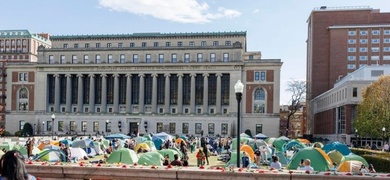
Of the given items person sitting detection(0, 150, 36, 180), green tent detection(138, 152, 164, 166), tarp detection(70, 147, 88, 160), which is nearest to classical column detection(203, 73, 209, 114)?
tarp detection(70, 147, 88, 160)

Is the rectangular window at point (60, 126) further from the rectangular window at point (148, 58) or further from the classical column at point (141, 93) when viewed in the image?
the rectangular window at point (148, 58)

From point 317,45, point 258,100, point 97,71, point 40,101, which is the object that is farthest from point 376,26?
point 40,101

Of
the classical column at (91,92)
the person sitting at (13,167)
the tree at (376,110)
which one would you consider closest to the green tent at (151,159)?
the person sitting at (13,167)

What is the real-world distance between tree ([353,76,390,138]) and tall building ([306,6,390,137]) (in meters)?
46.1

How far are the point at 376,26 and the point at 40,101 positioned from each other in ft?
283

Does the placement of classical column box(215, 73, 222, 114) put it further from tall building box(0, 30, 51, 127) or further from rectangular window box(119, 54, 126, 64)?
tall building box(0, 30, 51, 127)

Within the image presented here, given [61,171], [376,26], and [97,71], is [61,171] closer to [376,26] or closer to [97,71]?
[97,71]

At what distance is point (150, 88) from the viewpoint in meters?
102

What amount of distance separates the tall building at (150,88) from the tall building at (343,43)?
76.5ft

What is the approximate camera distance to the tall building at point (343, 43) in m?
109

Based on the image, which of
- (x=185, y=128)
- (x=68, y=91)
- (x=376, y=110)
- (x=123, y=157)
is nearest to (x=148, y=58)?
(x=185, y=128)

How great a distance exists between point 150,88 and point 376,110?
5735cm

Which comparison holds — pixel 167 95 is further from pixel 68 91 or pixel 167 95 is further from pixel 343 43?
pixel 343 43

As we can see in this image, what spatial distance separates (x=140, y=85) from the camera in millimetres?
99750
